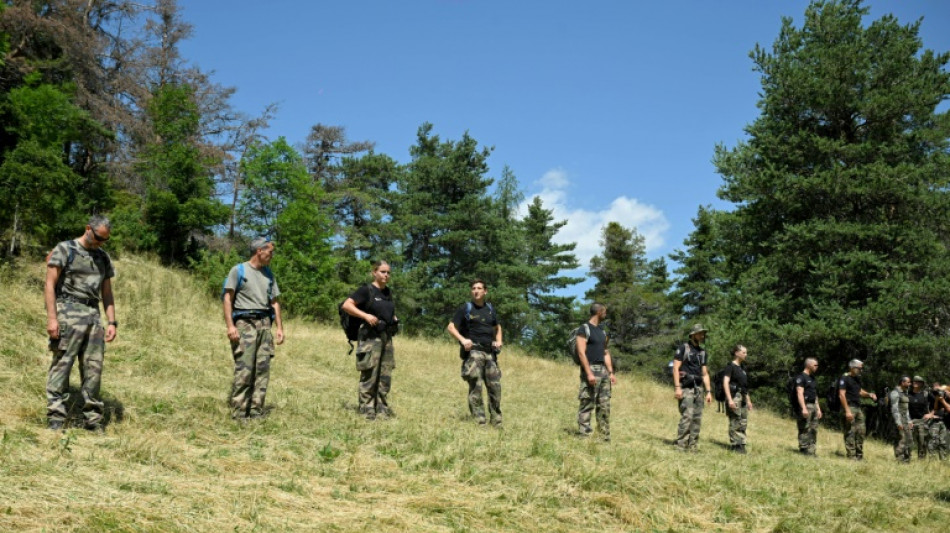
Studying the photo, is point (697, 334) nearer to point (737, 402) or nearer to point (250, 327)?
point (737, 402)

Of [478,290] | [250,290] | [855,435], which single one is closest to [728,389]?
[855,435]

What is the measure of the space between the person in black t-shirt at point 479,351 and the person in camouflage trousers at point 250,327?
268 cm

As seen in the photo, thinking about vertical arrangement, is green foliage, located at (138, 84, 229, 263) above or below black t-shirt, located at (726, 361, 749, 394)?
above

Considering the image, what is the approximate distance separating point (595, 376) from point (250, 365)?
4.87 m

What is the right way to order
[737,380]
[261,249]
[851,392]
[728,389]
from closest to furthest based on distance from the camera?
[261,249]
[728,389]
[737,380]
[851,392]

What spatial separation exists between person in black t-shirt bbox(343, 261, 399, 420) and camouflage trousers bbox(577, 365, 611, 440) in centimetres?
295

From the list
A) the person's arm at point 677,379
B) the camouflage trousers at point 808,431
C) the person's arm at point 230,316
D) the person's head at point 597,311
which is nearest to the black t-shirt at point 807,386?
the camouflage trousers at point 808,431

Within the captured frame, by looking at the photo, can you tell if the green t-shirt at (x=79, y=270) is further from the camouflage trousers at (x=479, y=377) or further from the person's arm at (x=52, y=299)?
the camouflage trousers at (x=479, y=377)

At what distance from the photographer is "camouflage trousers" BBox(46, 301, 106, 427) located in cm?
604

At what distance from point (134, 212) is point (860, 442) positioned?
27.4 meters

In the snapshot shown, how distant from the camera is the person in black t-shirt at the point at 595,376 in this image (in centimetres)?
912

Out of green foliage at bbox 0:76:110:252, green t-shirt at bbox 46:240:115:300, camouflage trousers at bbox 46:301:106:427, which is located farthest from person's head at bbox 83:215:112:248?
green foliage at bbox 0:76:110:252

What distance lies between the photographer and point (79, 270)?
6316mm

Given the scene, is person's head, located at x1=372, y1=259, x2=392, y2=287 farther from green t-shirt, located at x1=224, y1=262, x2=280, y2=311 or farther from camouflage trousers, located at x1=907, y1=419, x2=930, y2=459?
camouflage trousers, located at x1=907, y1=419, x2=930, y2=459
